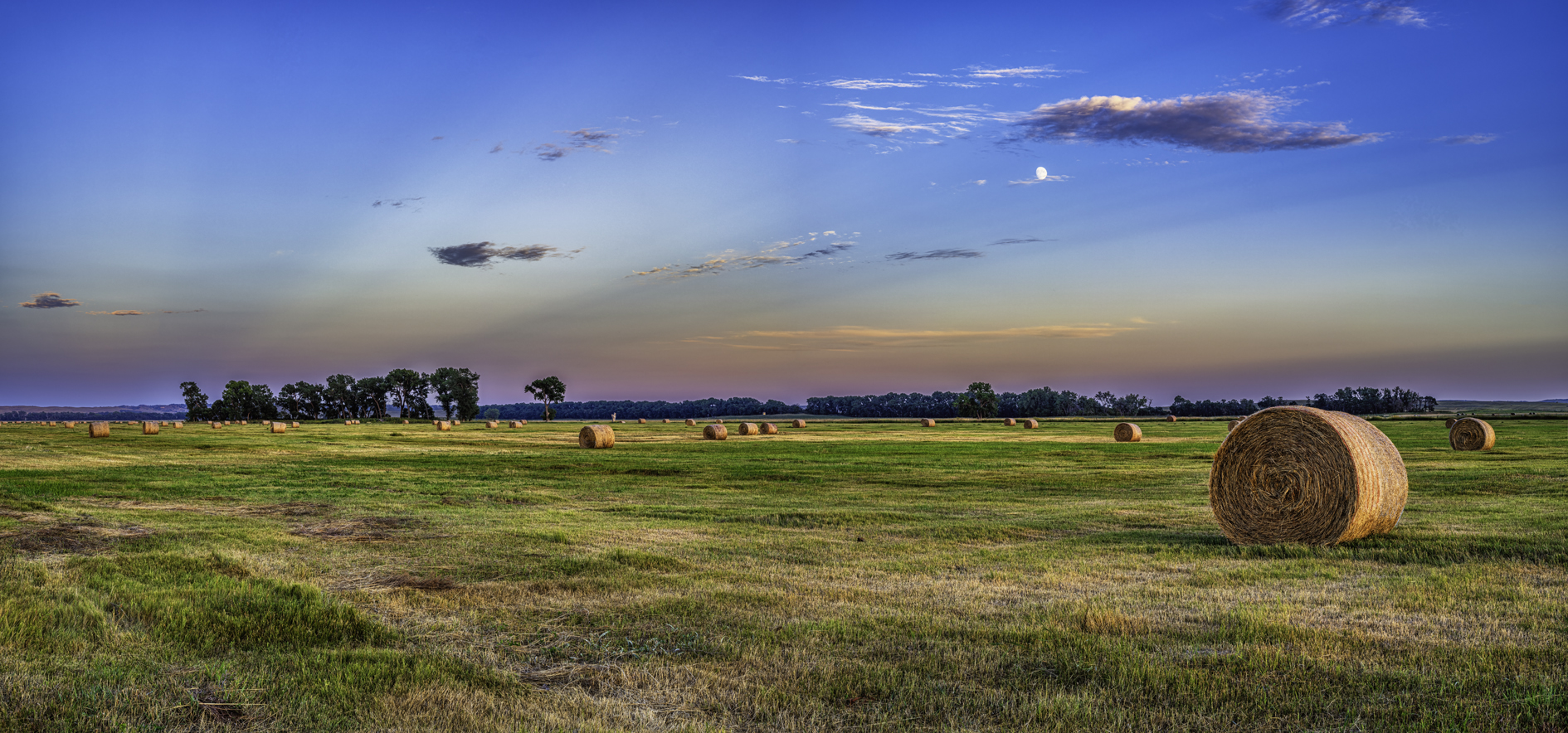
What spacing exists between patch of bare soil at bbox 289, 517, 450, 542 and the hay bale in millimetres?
44527

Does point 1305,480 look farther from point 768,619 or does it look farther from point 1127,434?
point 1127,434

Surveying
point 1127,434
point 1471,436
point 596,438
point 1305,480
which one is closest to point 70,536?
point 1305,480

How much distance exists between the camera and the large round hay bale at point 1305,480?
14.6 meters

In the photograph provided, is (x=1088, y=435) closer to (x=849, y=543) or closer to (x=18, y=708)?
(x=849, y=543)

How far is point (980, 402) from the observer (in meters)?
162

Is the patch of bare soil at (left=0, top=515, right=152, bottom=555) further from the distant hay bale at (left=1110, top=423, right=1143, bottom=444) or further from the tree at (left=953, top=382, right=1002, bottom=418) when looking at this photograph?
the tree at (left=953, top=382, right=1002, bottom=418)

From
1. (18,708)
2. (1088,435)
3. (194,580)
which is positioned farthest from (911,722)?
(1088,435)

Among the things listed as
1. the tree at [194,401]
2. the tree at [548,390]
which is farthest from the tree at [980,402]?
the tree at [194,401]

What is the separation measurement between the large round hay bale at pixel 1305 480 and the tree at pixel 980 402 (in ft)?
478

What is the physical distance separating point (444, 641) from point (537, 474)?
22540 mm

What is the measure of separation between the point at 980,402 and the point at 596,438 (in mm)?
122073

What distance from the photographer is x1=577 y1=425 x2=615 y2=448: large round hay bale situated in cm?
4822

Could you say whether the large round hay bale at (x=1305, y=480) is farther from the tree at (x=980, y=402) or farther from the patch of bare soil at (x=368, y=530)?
the tree at (x=980, y=402)

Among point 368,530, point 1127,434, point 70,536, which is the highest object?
point 70,536
